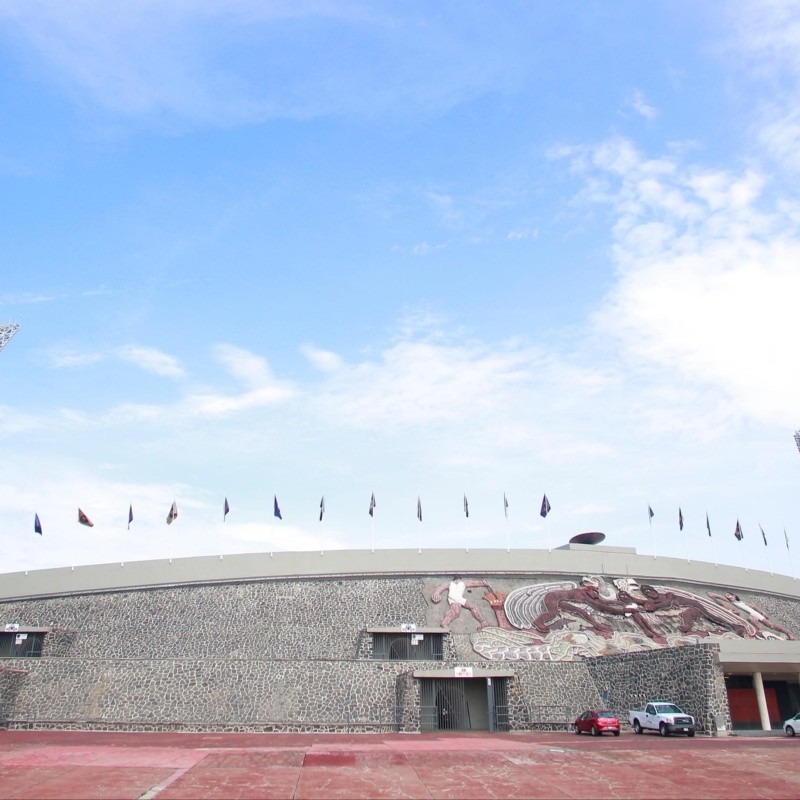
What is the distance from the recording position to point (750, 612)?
46.0 metres

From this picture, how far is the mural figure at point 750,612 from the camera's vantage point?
149 ft

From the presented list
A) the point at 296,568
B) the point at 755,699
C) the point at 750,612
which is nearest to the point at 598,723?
the point at 755,699

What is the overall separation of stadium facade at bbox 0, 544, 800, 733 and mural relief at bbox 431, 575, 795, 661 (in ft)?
0.39

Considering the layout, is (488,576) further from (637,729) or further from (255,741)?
(255,741)

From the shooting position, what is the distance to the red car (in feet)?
88.2

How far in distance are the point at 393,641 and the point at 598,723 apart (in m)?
12.6

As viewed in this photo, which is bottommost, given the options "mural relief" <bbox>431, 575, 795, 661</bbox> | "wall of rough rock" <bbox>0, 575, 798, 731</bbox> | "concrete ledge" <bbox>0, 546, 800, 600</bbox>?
"wall of rough rock" <bbox>0, 575, 798, 731</bbox>

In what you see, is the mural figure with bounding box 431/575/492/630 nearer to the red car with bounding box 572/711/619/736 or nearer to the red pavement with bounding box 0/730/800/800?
the red car with bounding box 572/711/619/736

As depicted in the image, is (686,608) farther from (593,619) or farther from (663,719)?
(663,719)

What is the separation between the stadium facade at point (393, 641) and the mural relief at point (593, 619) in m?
0.12

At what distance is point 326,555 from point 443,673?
42.4 ft

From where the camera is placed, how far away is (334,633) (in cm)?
3772

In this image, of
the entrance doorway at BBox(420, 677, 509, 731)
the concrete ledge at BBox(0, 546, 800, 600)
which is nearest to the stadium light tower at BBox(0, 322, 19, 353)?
the concrete ledge at BBox(0, 546, 800, 600)

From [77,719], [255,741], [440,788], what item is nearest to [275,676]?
[255,741]
